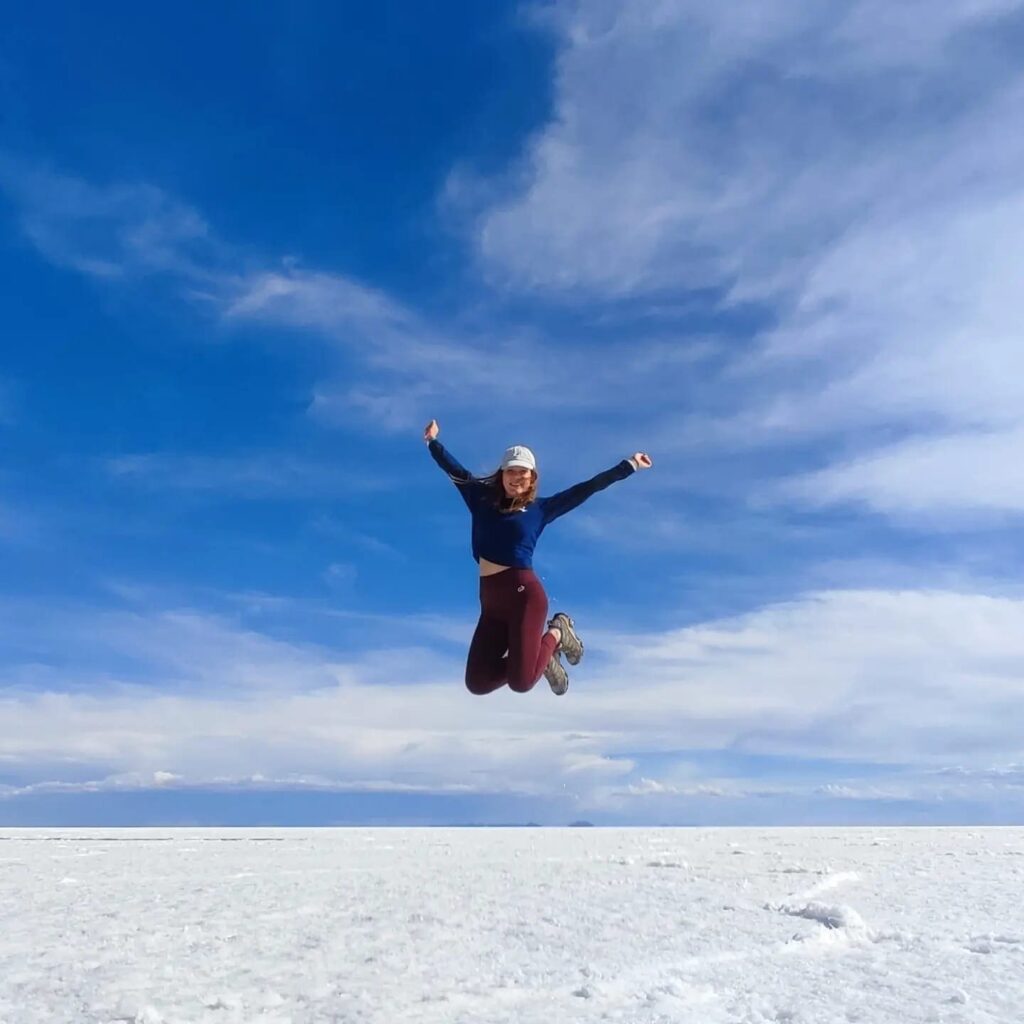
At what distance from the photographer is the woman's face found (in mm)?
6324

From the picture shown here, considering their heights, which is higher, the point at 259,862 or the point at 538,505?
the point at 538,505

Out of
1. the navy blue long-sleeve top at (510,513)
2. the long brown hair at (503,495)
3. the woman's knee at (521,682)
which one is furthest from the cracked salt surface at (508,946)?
the long brown hair at (503,495)

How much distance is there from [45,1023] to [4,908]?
268 cm

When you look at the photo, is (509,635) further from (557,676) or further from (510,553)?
(557,676)

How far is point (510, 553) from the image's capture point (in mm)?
6555

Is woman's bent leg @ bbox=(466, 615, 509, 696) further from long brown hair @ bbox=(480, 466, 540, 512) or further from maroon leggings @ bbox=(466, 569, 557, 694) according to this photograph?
long brown hair @ bbox=(480, 466, 540, 512)

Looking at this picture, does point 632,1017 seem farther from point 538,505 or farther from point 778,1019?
point 538,505

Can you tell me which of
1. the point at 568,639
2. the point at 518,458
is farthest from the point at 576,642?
the point at 518,458

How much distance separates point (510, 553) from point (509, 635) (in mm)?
587

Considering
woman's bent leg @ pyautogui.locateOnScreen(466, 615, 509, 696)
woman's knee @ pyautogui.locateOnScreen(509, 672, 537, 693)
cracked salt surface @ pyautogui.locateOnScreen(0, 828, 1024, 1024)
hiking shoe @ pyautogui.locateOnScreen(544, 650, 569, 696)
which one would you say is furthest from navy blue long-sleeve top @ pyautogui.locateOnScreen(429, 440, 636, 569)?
cracked salt surface @ pyautogui.locateOnScreen(0, 828, 1024, 1024)

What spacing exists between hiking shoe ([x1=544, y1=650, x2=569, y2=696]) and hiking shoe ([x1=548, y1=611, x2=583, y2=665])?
12 cm

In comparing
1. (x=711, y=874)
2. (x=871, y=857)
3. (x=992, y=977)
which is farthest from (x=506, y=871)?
(x=871, y=857)

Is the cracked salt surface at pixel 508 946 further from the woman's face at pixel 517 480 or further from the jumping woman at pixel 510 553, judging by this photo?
the woman's face at pixel 517 480

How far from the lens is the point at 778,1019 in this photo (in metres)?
3.24
